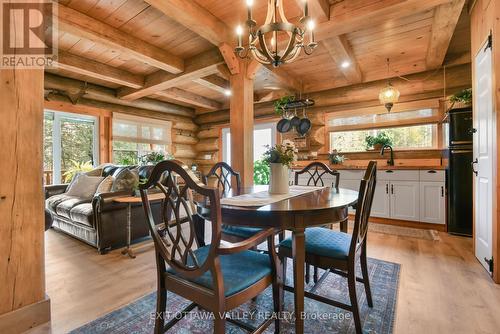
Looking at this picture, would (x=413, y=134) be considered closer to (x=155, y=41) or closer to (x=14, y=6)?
(x=155, y=41)

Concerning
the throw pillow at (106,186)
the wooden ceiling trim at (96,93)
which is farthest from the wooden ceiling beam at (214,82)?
the throw pillow at (106,186)

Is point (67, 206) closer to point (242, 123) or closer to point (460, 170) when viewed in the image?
point (242, 123)

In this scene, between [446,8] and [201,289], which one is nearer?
[201,289]

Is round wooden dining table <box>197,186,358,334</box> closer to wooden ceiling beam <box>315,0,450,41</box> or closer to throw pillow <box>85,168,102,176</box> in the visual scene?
wooden ceiling beam <box>315,0,450,41</box>

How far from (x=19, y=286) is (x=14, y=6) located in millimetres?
1663

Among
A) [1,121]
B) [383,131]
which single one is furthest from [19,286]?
[383,131]

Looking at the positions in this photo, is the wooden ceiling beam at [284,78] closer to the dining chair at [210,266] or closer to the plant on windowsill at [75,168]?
the dining chair at [210,266]

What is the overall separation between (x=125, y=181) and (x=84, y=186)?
1031 millimetres

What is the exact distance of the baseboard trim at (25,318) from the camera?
1402 mm

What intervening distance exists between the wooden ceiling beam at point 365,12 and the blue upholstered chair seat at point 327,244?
1.99 metres

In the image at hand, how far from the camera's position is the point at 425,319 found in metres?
1.54

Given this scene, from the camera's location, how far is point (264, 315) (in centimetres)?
162

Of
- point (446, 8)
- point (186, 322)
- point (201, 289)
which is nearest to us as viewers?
point (201, 289)

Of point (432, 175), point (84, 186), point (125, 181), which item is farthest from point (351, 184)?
point (84, 186)
